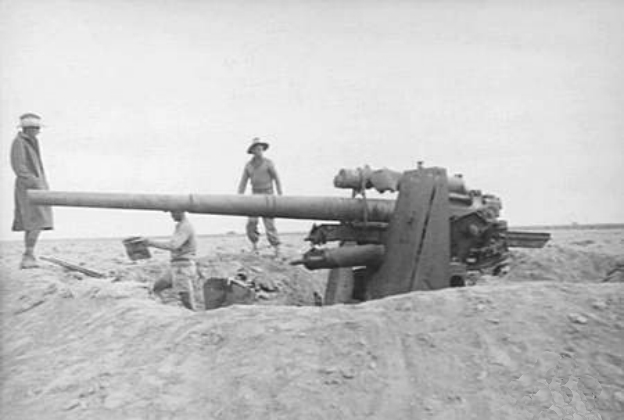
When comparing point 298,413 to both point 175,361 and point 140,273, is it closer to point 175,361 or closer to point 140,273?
point 175,361

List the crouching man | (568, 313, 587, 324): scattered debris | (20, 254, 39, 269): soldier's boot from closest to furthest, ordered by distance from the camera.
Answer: (568, 313, 587, 324): scattered debris
the crouching man
(20, 254, 39, 269): soldier's boot

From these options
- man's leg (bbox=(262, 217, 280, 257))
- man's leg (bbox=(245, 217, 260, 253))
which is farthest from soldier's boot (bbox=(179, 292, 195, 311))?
man's leg (bbox=(245, 217, 260, 253))

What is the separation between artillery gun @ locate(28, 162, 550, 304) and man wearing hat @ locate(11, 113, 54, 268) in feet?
3.86

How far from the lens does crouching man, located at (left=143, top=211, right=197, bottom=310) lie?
21.9 feet

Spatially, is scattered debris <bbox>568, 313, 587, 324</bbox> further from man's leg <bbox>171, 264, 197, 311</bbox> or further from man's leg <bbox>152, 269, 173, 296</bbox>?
man's leg <bbox>152, 269, 173, 296</bbox>

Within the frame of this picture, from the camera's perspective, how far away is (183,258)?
6.89 meters

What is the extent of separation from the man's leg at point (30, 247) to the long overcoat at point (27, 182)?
0.06 m

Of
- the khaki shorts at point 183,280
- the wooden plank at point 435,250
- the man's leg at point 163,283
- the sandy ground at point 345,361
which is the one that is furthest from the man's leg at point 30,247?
the wooden plank at point 435,250

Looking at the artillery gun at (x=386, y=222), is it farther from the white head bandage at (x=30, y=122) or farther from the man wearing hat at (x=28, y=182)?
the white head bandage at (x=30, y=122)

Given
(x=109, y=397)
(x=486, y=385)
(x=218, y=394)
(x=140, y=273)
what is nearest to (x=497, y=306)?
(x=486, y=385)

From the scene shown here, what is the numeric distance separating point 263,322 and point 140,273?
16.8 feet

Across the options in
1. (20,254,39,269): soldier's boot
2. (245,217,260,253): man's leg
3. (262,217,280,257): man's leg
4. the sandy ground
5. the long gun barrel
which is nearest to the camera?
the sandy ground

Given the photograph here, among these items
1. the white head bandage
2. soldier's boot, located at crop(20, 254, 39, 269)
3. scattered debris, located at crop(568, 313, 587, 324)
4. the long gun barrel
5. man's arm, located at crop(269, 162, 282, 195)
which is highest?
the white head bandage

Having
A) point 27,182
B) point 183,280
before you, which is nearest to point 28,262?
point 27,182
